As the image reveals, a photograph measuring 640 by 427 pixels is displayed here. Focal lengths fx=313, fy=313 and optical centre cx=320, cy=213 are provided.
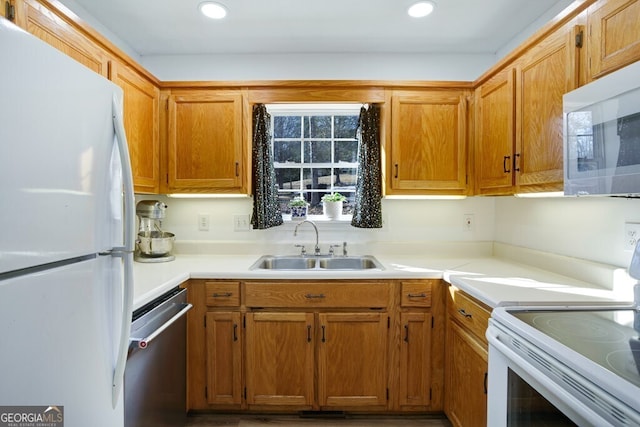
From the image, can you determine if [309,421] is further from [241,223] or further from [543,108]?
[543,108]

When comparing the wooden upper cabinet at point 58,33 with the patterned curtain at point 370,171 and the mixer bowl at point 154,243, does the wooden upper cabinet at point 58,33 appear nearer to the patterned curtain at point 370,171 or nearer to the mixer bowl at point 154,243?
the mixer bowl at point 154,243

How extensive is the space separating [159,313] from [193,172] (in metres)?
1.00

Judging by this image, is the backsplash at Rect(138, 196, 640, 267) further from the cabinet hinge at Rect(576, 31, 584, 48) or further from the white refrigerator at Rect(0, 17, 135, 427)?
the white refrigerator at Rect(0, 17, 135, 427)

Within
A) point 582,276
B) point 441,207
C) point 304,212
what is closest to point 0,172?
point 304,212

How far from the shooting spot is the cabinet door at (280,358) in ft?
5.89

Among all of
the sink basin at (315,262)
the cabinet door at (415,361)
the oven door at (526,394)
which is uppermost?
the sink basin at (315,262)

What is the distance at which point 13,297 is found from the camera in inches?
24.5

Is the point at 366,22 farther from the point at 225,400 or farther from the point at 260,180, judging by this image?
the point at 225,400

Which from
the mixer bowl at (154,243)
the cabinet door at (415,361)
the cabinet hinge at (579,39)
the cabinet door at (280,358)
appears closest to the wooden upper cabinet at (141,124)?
the mixer bowl at (154,243)

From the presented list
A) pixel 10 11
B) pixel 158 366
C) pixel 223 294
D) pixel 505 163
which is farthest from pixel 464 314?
pixel 10 11

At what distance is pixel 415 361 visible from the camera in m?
1.82

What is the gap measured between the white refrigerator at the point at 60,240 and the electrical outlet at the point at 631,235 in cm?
196

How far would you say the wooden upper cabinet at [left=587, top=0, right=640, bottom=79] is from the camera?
41.5 inches

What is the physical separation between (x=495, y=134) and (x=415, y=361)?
4.63 feet
